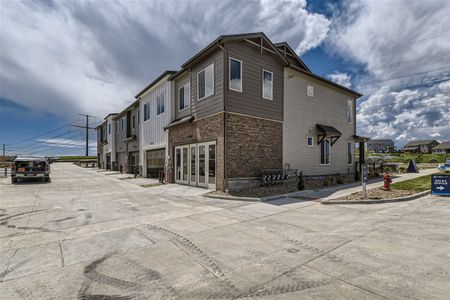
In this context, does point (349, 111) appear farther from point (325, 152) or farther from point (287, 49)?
point (287, 49)

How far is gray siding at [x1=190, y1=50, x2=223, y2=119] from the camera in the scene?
11.7 meters

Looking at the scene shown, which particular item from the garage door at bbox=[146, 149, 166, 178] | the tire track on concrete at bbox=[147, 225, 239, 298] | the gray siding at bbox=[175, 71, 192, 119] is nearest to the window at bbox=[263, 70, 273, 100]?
the gray siding at bbox=[175, 71, 192, 119]

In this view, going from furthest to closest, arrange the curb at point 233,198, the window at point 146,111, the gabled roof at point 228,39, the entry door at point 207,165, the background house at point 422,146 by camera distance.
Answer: the background house at point 422,146, the window at point 146,111, the entry door at point 207,165, the gabled roof at point 228,39, the curb at point 233,198

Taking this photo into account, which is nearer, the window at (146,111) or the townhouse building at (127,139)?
the window at (146,111)

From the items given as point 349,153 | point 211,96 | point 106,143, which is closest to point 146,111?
point 211,96

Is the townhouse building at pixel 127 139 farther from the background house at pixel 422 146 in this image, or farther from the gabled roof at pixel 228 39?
the background house at pixel 422 146

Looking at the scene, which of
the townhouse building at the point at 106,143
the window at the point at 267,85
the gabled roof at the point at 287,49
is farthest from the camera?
the townhouse building at the point at 106,143

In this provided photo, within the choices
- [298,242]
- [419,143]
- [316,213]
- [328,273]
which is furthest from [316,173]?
[419,143]

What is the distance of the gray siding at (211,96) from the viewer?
38.5ft

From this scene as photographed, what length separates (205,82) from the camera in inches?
517

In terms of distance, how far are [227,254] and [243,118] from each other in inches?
346

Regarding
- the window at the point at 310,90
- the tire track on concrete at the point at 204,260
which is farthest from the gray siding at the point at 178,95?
the tire track on concrete at the point at 204,260

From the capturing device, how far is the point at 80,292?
305 cm

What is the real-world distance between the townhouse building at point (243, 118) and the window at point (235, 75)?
0.17ft
